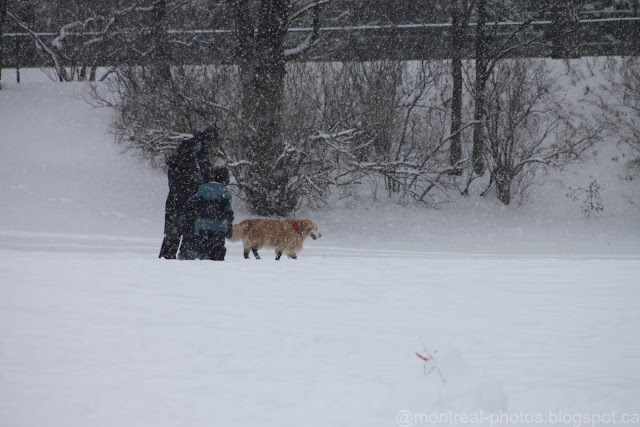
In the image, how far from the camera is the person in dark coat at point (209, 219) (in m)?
7.30

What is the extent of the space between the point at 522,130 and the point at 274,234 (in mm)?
10708

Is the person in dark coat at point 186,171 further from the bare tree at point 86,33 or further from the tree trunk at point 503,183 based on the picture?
the bare tree at point 86,33

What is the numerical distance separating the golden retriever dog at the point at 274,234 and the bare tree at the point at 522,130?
8963 mm

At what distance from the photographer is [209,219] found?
24.1 ft

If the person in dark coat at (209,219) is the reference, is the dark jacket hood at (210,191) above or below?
above

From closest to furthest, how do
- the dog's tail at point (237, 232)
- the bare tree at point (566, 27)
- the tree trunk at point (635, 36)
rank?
the dog's tail at point (237, 232) → the tree trunk at point (635, 36) → the bare tree at point (566, 27)

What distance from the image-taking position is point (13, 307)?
488 cm

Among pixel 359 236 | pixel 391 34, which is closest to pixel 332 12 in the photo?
pixel 391 34

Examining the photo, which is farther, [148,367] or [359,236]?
[359,236]

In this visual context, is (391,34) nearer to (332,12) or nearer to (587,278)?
(332,12)

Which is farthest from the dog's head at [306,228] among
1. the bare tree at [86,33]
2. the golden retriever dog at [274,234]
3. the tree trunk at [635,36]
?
the tree trunk at [635,36]

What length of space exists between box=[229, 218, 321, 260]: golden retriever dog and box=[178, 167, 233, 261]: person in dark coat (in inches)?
58.7

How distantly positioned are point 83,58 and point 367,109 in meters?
12.5

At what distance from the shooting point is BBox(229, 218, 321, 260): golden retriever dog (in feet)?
30.3
